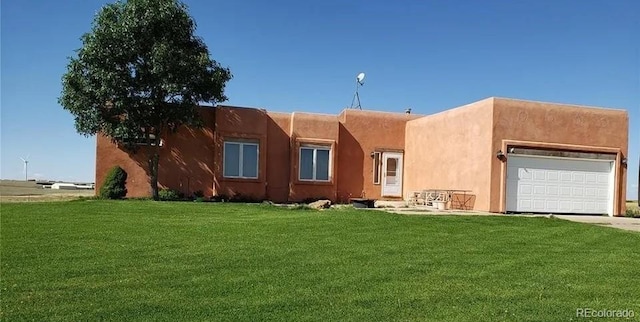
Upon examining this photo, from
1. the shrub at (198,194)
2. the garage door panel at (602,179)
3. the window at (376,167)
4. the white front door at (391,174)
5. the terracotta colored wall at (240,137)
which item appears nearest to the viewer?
the garage door panel at (602,179)

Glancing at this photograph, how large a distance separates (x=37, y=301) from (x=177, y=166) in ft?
53.4

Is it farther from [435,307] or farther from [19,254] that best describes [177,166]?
[435,307]

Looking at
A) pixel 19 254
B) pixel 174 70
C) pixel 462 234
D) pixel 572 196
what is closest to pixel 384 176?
pixel 572 196

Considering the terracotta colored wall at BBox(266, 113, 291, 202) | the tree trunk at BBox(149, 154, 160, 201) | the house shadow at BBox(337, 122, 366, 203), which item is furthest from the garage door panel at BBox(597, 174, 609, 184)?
the tree trunk at BBox(149, 154, 160, 201)

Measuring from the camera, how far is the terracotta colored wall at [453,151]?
60.3 feet

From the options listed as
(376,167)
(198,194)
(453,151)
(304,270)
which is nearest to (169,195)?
(198,194)

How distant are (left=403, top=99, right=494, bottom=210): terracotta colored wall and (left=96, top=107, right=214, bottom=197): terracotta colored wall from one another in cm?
882

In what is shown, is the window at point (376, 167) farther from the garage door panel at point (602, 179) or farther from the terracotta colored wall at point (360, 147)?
the garage door panel at point (602, 179)

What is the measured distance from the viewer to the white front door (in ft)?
78.8

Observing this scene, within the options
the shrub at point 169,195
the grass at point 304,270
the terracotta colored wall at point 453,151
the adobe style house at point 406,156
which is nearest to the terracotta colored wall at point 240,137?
the adobe style house at point 406,156

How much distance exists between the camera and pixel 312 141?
22.7 metres

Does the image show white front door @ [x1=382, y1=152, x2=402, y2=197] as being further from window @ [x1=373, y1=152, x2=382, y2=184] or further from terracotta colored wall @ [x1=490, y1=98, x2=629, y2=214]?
terracotta colored wall @ [x1=490, y1=98, x2=629, y2=214]

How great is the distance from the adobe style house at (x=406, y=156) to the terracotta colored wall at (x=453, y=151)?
43 millimetres

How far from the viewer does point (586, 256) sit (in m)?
9.14
